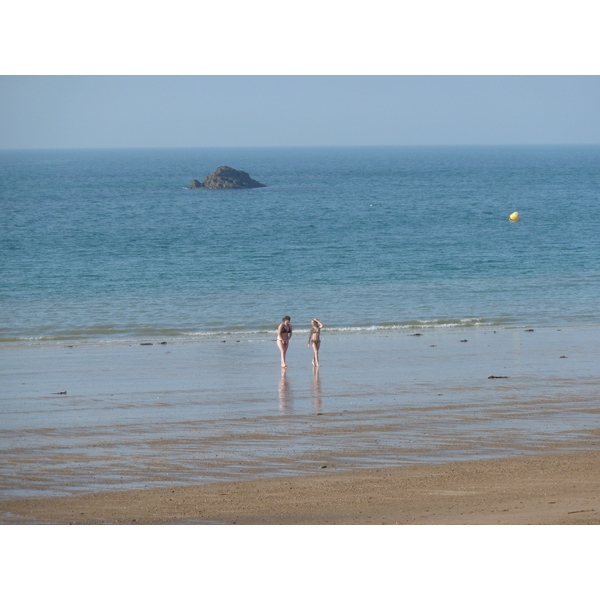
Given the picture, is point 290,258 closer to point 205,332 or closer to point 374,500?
point 205,332

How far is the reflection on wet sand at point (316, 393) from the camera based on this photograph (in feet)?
42.4

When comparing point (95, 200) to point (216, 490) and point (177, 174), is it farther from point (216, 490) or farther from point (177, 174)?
point (216, 490)

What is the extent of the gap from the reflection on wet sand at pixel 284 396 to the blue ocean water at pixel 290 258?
646 centimetres

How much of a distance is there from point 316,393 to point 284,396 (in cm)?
56

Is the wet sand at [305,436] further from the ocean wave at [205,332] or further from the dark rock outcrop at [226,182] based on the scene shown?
the dark rock outcrop at [226,182]

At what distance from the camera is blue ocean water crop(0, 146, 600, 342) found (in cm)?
2370

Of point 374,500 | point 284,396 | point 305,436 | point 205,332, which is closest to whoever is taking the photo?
point 374,500

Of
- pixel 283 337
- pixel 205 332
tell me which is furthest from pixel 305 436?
pixel 205 332

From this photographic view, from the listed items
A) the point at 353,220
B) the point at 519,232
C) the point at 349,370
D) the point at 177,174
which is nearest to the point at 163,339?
the point at 349,370

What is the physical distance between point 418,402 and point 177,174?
9021cm

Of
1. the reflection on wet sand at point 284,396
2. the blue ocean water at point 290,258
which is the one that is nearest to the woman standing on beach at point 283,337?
the reflection on wet sand at point 284,396

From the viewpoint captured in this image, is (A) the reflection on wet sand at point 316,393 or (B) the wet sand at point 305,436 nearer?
(B) the wet sand at point 305,436

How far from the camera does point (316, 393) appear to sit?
13.9 meters

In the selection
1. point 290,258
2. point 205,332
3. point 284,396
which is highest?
point 290,258
